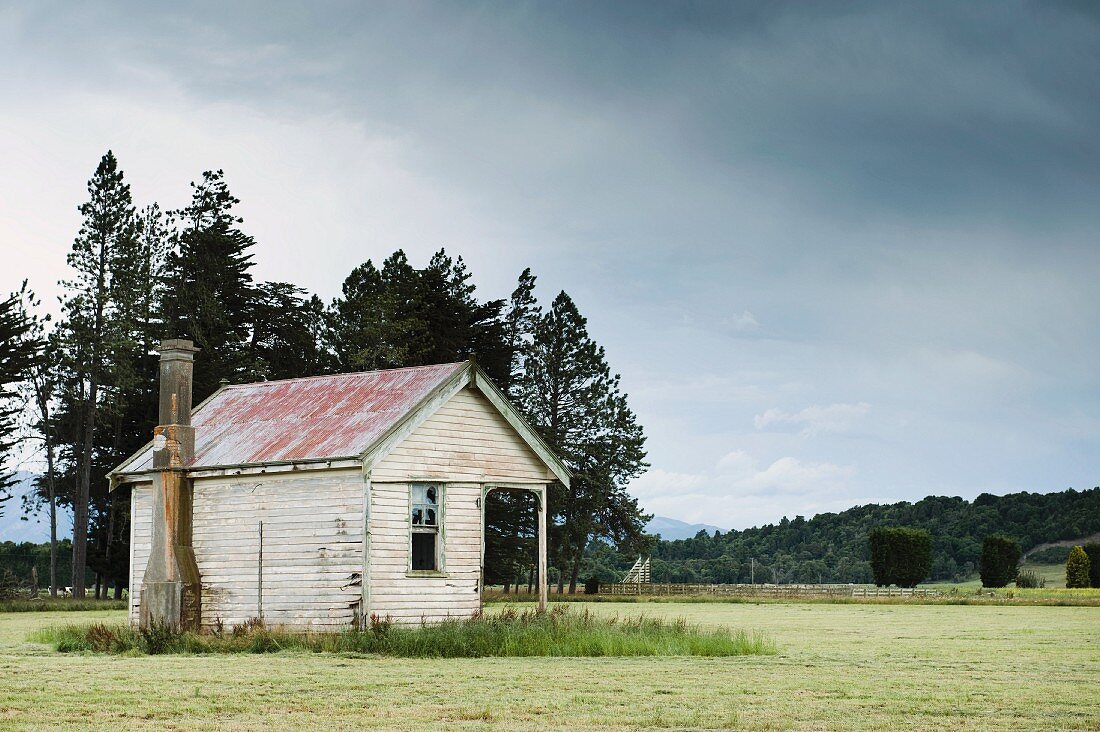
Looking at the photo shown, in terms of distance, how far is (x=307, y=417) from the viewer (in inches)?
1094

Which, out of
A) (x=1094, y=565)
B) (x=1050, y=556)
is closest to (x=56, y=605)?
(x=1094, y=565)

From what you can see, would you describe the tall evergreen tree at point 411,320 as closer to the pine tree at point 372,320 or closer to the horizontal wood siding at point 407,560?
the pine tree at point 372,320

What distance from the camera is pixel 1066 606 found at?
5034cm

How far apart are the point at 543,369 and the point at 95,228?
81.7 feet

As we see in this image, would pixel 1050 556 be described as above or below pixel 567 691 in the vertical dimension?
below

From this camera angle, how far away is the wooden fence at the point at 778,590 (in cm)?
6191

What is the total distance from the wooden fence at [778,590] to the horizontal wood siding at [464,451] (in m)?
36.2

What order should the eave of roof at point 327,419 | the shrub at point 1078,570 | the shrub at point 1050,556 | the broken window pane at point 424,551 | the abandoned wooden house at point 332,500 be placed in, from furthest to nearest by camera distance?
the shrub at point 1050,556 < the shrub at point 1078,570 < the broken window pane at point 424,551 < the eave of roof at point 327,419 < the abandoned wooden house at point 332,500

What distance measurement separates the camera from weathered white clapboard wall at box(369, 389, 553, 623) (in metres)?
24.7

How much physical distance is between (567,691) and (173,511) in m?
14.0

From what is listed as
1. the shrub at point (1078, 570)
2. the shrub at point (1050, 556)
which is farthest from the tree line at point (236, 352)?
the shrub at point (1050, 556)

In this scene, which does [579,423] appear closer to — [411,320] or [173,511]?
[411,320]

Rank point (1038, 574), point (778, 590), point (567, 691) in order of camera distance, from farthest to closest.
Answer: point (1038, 574) < point (778, 590) < point (567, 691)

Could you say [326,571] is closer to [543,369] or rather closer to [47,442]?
[47,442]
